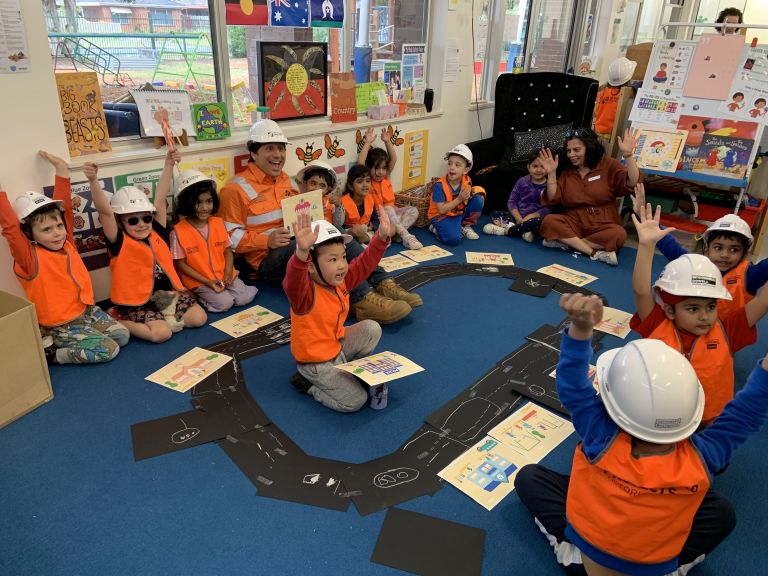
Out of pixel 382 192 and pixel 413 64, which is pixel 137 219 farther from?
pixel 413 64

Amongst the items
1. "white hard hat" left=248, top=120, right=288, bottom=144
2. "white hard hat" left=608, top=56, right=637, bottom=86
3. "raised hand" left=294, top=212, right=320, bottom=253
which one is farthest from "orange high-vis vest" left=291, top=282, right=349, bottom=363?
"white hard hat" left=608, top=56, right=637, bottom=86

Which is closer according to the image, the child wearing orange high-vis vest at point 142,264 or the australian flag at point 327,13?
the child wearing orange high-vis vest at point 142,264

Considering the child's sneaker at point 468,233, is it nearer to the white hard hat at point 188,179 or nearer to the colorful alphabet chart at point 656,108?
the colorful alphabet chart at point 656,108

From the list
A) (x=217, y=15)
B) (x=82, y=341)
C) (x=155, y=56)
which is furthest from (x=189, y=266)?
(x=217, y=15)

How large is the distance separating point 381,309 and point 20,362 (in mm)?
1715

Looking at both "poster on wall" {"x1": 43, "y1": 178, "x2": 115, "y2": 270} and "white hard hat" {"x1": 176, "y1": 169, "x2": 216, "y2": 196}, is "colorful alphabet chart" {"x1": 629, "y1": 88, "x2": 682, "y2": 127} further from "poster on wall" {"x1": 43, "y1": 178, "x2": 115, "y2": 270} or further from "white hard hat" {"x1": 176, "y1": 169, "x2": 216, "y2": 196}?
"poster on wall" {"x1": 43, "y1": 178, "x2": 115, "y2": 270}

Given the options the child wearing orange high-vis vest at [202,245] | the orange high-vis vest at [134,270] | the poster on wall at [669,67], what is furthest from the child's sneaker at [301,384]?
the poster on wall at [669,67]

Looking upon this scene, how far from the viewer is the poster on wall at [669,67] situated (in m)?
4.48

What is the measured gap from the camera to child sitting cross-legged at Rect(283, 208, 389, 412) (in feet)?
7.72

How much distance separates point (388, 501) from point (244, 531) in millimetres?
499

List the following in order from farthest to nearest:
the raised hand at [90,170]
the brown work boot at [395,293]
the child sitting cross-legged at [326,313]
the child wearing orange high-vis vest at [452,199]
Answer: the child wearing orange high-vis vest at [452,199], the brown work boot at [395,293], the raised hand at [90,170], the child sitting cross-legged at [326,313]

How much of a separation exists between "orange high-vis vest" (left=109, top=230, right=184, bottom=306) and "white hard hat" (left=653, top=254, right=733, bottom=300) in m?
2.46

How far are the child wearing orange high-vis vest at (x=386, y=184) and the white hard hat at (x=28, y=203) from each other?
2.26 m

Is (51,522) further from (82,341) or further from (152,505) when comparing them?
(82,341)
